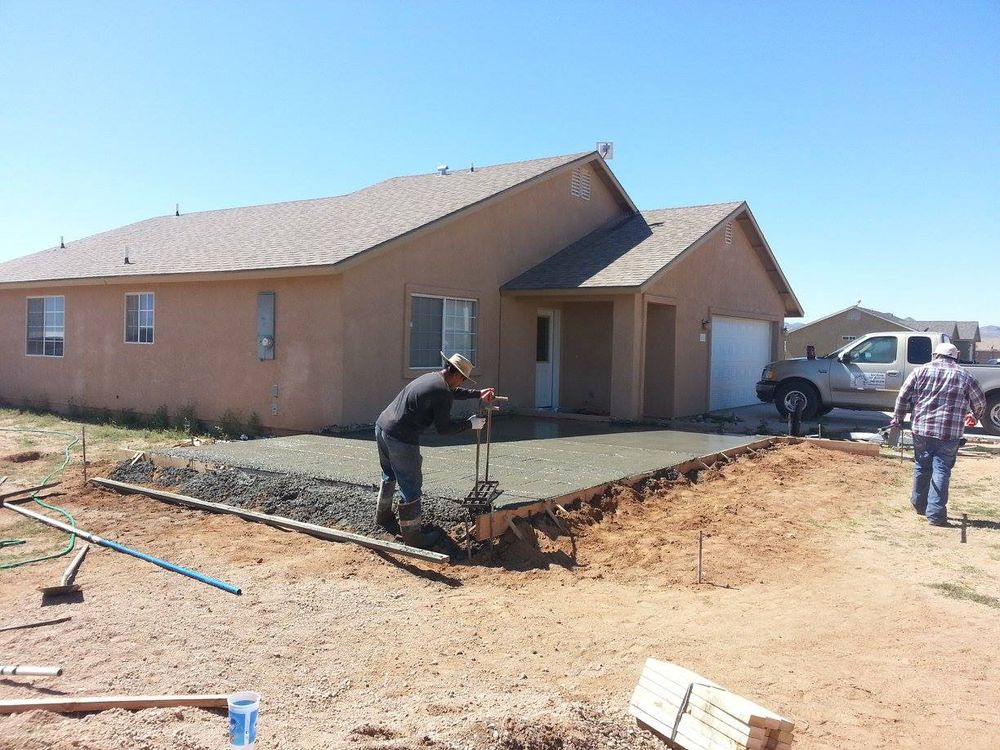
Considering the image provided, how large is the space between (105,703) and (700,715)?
2872 millimetres

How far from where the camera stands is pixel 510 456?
10.4 meters

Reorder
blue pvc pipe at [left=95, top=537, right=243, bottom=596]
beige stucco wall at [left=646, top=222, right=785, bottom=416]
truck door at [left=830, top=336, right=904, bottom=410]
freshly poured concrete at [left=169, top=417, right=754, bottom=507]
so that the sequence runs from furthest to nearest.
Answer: beige stucco wall at [left=646, top=222, right=785, bottom=416]
truck door at [left=830, top=336, right=904, bottom=410]
freshly poured concrete at [left=169, top=417, right=754, bottom=507]
blue pvc pipe at [left=95, top=537, right=243, bottom=596]

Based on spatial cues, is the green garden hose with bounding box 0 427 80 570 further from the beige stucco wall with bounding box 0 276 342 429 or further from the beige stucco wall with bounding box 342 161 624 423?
the beige stucco wall with bounding box 342 161 624 423

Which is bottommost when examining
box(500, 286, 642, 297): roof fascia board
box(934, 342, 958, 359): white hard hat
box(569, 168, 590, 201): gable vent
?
box(934, 342, 958, 359): white hard hat

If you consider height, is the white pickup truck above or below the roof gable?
below

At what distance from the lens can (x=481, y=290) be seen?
15102 mm

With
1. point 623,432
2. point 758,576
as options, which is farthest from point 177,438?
point 758,576

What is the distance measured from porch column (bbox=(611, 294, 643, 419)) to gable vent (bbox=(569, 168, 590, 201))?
3.94 metres

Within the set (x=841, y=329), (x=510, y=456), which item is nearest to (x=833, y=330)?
(x=841, y=329)

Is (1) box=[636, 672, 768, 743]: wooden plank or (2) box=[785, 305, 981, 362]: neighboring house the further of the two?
(2) box=[785, 305, 981, 362]: neighboring house

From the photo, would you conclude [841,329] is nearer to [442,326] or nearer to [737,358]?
[737,358]

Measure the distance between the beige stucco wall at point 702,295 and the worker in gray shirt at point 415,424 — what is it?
841cm

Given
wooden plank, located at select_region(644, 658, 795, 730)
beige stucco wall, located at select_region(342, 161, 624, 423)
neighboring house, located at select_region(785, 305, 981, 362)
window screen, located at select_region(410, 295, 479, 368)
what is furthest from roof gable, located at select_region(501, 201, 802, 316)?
neighboring house, located at select_region(785, 305, 981, 362)

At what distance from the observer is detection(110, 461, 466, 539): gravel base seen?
753 centimetres
